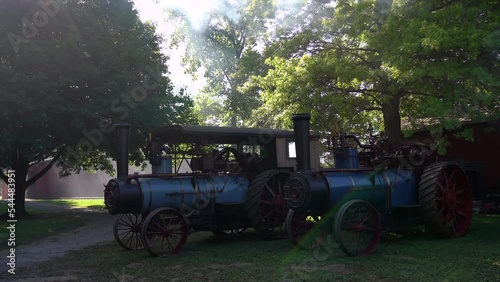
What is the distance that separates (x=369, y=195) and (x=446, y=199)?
160 cm

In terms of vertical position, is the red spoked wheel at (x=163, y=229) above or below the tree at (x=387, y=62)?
below

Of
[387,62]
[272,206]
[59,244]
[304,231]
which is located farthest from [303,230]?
[59,244]

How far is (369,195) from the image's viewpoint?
954 centimetres

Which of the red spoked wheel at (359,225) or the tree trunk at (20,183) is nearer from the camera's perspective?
the red spoked wheel at (359,225)

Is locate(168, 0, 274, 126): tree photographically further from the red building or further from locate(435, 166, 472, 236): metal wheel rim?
locate(435, 166, 472, 236): metal wheel rim

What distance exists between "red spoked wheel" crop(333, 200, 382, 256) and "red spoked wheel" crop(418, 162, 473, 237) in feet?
4.91

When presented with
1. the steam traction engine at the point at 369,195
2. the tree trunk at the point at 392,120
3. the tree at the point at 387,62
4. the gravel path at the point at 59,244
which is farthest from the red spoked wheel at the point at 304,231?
the tree trunk at the point at 392,120

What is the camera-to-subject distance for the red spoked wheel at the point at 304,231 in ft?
31.3

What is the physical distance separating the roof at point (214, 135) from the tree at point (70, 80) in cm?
706

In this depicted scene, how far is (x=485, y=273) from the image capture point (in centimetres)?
671

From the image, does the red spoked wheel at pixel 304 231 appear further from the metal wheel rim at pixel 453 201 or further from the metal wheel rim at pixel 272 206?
the metal wheel rim at pixel 453 201

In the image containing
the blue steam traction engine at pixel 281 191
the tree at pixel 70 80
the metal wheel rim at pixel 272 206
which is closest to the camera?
the blue steam traction engine at pixel 281 191

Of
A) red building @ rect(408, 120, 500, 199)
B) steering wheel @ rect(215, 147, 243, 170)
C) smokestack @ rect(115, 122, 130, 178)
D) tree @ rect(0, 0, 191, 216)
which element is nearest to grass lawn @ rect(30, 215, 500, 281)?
smokestack @ rect(115, 122, 130, 178)

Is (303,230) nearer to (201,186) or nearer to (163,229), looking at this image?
(201,186)
